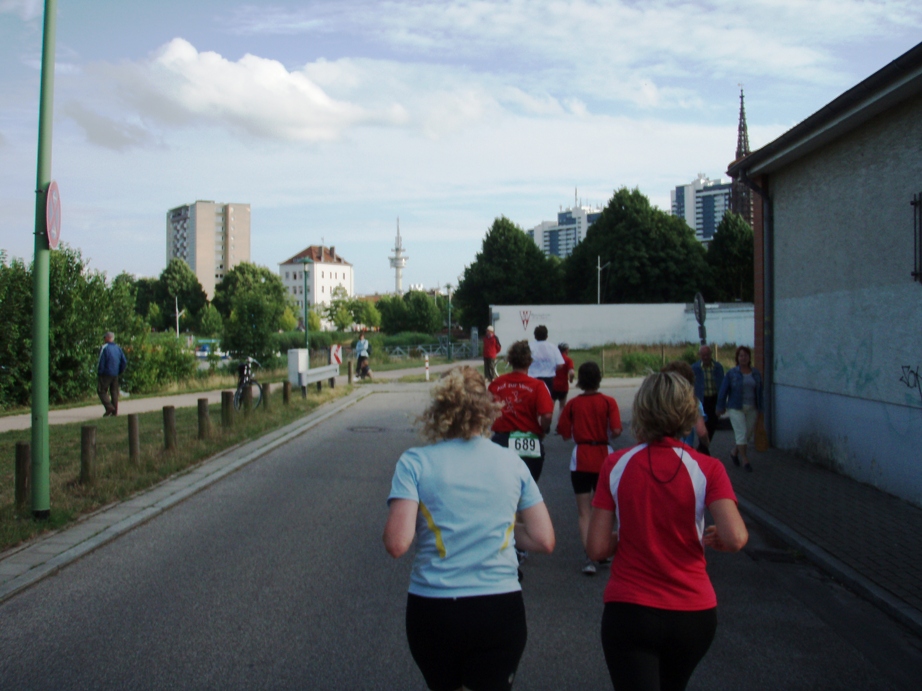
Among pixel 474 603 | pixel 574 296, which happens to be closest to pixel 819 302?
pixel 474 603

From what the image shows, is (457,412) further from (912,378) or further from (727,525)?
(912,378)

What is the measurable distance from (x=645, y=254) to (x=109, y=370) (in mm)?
52184

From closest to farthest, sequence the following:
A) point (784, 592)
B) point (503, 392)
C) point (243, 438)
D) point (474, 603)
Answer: point (474, 603) → point (784, 592) → point (503, 392) → point (243, 438)

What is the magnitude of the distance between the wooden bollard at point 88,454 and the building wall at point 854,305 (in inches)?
330

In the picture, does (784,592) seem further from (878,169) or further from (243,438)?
(243,438)

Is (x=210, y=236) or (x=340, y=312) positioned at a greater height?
(x=210, y=236)

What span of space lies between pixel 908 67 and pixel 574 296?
207ft

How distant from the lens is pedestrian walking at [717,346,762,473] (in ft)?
34.2

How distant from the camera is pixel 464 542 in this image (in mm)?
2785

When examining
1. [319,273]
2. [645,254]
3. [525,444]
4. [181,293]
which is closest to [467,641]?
[525,444]

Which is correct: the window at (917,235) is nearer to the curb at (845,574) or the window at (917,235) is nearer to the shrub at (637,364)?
the curb at (845,574)

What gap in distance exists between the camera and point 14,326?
20562mm

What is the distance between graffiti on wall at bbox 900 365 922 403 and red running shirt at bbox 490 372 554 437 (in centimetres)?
455

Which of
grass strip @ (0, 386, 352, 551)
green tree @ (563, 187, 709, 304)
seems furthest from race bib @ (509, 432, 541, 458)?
green tree @ (563, 187, 709, 304)
